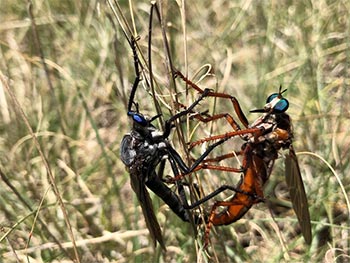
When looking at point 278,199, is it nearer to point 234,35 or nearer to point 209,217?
point 209,217

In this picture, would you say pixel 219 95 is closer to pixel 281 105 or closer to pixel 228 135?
pixel 228 135

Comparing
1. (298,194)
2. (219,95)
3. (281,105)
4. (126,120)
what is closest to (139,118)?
(219,95)

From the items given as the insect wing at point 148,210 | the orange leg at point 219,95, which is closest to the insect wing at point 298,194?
the orange leg at point 219,95

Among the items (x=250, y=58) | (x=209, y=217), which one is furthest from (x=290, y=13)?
(x=209, y=217)

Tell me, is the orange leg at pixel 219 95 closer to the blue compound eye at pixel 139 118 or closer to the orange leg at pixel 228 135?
the orange leg at pixel 228 135

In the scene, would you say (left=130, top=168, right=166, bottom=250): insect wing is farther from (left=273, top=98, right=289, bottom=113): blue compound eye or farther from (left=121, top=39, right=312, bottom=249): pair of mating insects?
(left=273, top=98, right=289, bottom=113): blue compound eye

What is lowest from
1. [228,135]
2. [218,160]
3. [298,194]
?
[298,194]
